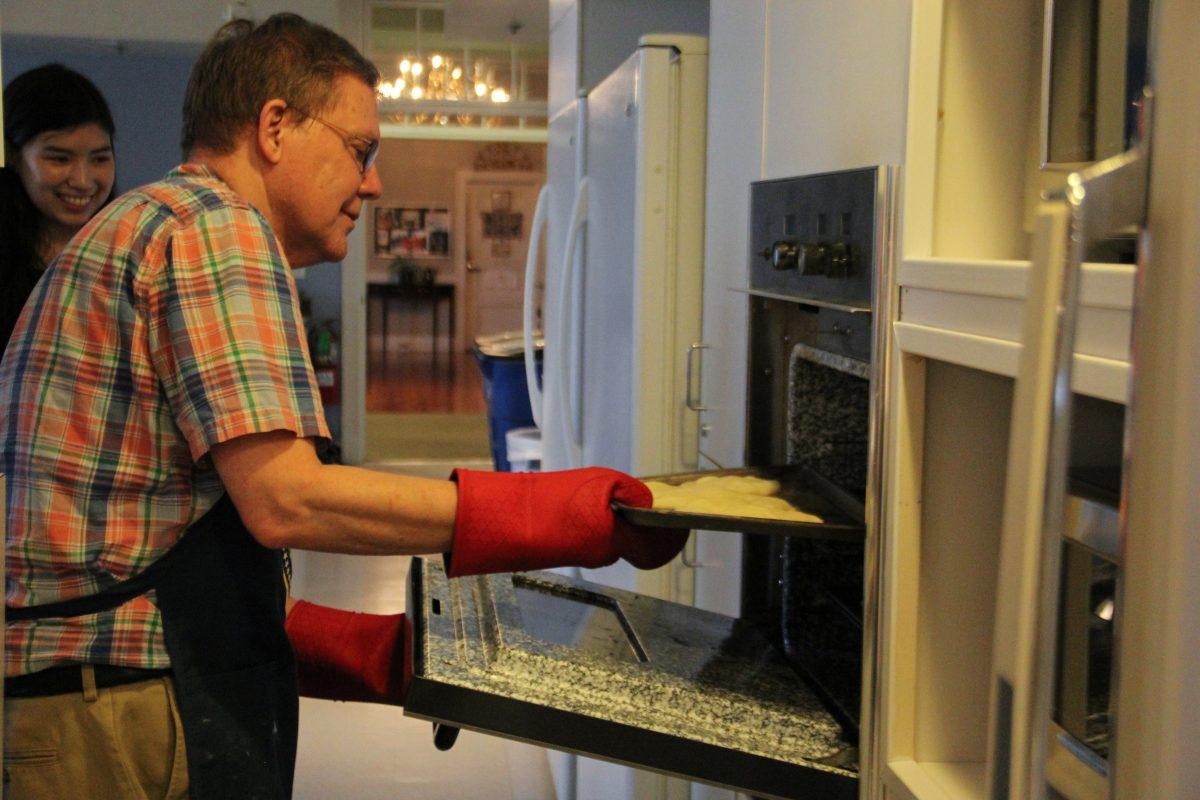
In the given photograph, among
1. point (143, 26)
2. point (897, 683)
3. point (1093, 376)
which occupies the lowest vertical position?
point (897, 683)

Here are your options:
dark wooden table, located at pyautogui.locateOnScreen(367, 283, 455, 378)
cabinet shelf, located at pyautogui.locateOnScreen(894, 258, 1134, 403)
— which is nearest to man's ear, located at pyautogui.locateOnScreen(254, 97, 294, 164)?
cabinet shelf, located at pyautogui.locateOnScreen(894, 258, 1134, 403)

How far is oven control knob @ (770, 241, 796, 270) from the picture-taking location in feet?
5.18

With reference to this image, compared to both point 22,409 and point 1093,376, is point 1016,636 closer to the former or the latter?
point 1093,376

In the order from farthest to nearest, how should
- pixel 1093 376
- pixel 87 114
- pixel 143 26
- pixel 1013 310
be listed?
1. pixel 143 26
2. pixel 87 114
3. pixel 1013 310
4. pixel 1093 376

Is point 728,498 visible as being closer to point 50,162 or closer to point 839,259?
point 839,259

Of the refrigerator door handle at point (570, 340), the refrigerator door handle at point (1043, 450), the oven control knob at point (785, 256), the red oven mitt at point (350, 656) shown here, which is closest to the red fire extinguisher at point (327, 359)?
the refrigerator door handle at point (570, 340)

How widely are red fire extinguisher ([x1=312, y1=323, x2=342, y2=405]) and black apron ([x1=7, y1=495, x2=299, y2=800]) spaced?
642 centimetres

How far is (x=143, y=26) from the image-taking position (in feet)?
14.4

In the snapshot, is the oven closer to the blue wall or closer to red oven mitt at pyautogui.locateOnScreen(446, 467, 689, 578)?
red oven mitt at pyautogui.locateOnScreen(446, 467, 689, 578)

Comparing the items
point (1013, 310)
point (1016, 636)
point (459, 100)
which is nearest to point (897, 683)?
point (1013, 310)

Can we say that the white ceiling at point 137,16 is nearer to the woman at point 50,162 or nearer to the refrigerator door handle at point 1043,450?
the woman at point 50,162

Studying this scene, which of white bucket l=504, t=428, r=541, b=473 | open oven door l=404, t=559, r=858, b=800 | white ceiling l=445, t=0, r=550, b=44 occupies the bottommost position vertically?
white bucket l=504, t=428, r=541, b=473

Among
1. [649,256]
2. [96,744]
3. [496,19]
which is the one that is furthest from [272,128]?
[496,19]

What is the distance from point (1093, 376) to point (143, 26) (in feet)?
14.1
